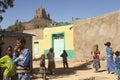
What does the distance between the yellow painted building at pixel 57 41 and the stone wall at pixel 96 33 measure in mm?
4374

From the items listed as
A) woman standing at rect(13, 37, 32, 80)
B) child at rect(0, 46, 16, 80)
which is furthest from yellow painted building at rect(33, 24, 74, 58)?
woman standing at rect(13, 37, 32, 80)

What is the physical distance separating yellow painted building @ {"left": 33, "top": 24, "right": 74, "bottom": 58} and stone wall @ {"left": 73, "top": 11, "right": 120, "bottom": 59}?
14.4 feet

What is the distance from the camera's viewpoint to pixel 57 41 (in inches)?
1364

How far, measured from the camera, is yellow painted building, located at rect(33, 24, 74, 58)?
31.9 m

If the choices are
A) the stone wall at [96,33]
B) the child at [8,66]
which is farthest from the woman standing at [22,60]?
the stone wall at [96,33]

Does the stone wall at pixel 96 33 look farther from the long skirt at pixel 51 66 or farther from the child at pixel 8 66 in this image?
the child at pixel 8 66

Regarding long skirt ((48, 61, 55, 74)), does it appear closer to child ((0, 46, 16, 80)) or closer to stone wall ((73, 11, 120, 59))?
stone wall ((73, 11, 120, 59))

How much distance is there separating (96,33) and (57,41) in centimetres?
1046

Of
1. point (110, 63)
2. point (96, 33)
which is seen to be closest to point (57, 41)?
point (96, 33)

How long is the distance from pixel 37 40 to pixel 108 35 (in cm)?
1604

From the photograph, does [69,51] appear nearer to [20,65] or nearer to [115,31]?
[115,31]

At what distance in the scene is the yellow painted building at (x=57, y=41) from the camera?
31.9 m

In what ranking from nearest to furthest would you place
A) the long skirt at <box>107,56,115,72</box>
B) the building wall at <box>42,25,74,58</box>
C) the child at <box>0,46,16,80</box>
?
the child at <box>0,46,16,80</box>, the long skirt at <box>107,56,115,72</box>, the building wall at <box>42,25,74,58</box>

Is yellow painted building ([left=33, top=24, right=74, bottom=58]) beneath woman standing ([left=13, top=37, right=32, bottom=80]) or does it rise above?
above
